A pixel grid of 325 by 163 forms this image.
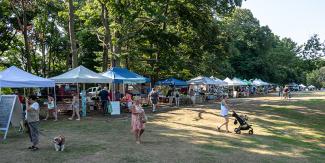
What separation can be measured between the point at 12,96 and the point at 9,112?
2.10 ft

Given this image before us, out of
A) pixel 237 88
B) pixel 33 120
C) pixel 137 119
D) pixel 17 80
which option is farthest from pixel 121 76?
pixel 237 88

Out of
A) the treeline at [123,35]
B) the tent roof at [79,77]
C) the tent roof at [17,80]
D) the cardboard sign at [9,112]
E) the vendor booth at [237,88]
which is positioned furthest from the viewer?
the vendor booth at [237,88]

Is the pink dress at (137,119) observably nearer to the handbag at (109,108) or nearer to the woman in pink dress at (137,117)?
the woman in pink dress at (137,117)

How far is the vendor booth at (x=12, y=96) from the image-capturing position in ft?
47.3

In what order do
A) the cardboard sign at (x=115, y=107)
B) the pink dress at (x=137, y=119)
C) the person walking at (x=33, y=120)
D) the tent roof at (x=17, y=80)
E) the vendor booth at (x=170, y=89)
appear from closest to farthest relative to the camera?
1. the person walking at (x=33, y=120)
2. the pink dress at (x=137, y=119)
3. the tent roof at (x=17, y=80)
4. the cardboard sign at (x=115, y=107)
5. the vendor booth at (x=170, y=89)

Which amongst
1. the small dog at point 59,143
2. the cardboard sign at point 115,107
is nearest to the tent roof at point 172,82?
the cardboard sign at point 115,107

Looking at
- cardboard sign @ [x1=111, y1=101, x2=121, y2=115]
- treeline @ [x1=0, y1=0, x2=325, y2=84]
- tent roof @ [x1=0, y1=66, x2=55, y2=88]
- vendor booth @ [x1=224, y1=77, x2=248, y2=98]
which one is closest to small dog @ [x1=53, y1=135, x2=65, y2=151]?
tent roof @ [x1=0, y1=66, x2=55, y2=88]

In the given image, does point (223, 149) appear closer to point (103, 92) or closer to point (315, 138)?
point (315, 138)

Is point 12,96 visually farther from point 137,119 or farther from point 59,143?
point 137,119

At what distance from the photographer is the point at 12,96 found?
48.3 feet

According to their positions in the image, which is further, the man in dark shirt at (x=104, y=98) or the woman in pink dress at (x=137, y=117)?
the man in dark shirt at (x=104, y=98)

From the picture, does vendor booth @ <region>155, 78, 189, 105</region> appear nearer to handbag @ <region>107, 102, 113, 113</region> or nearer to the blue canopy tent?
the blue canopy tent

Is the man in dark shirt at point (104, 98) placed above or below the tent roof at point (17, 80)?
below

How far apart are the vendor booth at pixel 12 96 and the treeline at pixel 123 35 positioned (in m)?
8.66
